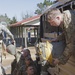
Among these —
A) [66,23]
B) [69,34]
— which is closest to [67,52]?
[69,34]

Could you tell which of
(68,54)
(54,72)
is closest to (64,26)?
(68,54)

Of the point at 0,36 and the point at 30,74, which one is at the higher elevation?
the point at 0,36

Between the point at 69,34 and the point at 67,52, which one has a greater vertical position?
the point at 69,34

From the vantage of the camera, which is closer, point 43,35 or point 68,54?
point 68,54

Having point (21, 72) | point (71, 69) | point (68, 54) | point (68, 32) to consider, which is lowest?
point (21, 72)

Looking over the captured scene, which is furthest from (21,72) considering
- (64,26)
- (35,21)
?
(35,21)

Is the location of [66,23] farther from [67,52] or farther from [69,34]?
[67,52]

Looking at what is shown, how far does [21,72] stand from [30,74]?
2.92ft

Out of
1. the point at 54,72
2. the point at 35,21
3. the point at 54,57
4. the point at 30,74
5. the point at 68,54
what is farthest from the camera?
the point at 35,21

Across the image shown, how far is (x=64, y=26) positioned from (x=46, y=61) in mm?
651

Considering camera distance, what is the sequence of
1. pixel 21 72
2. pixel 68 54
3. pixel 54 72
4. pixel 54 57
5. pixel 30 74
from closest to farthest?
pixel 68 54
pixel 54 57
pixel 54 72
pixel 30 74
pixel 21 72

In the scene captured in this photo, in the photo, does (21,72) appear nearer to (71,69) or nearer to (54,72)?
(54,72)

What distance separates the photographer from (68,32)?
266 cm

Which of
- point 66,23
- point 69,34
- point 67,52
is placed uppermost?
point 66,23
